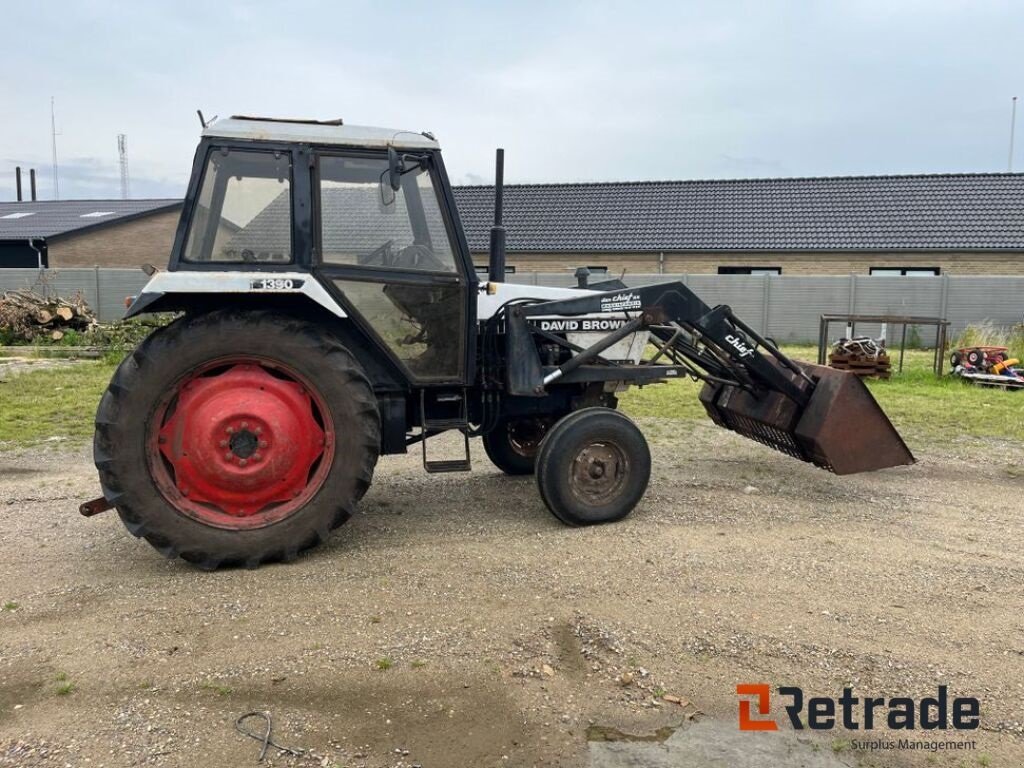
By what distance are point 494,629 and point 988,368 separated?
11.2m

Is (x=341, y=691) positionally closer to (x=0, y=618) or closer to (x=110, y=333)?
(x=0, y=618)

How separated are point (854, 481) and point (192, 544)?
16.1 feet

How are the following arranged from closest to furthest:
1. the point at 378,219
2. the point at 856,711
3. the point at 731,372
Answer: the point at 856,711, the point at 378,219, the point at 731,372

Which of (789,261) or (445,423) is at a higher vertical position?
(789,261)

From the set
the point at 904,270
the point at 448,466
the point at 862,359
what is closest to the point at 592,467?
the point at 448,466

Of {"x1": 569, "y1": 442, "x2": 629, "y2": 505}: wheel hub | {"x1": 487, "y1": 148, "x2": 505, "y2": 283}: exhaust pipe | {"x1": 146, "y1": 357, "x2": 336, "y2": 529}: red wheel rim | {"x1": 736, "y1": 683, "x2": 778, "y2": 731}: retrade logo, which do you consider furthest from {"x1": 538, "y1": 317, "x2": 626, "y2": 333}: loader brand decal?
{"x1": 736, "y1": 683, "x2": 778, "y2": 731}: retrade logo

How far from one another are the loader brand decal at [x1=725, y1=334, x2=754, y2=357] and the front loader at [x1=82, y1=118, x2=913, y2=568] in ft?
1.66

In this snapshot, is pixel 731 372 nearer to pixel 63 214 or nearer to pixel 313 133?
pixel 313 133

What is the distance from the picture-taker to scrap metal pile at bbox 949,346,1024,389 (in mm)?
11680

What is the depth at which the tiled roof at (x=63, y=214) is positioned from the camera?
28984 millimetres

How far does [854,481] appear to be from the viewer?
20.9 ft

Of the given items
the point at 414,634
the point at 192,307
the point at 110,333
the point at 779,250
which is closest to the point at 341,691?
the point at 414,634

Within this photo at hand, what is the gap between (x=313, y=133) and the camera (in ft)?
15.1

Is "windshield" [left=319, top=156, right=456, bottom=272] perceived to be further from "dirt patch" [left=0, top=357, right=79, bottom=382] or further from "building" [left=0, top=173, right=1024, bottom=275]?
"building" [left=0, top=173, right=1024, bottom=275]
